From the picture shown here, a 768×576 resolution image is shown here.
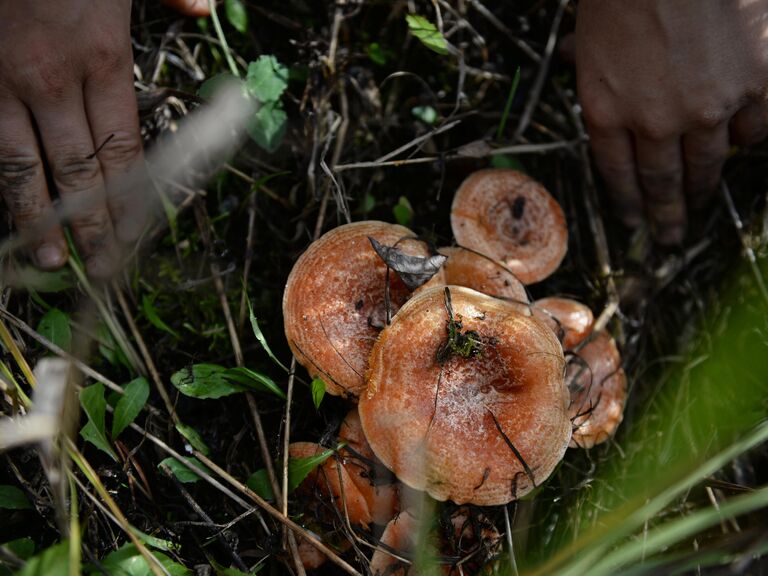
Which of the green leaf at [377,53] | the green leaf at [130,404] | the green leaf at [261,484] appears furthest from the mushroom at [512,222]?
the green leaf at [130,404]

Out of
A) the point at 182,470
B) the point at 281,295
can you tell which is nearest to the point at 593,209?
the point at 281,295

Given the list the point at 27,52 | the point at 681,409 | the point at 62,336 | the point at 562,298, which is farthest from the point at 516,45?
the point at 62,336

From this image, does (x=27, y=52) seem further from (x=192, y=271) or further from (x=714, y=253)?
(x=714, y=253)

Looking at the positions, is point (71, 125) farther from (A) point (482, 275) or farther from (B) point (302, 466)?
(A) point (482, 275)

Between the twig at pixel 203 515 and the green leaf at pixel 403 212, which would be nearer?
the twig at pixel 203 515

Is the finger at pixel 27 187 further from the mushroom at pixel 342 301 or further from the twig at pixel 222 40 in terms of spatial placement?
the mushroom at pixel 342 301

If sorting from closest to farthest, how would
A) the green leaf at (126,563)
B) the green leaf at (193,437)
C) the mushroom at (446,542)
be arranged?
the green leaf at (126,563) < the mushroom at (446,542) < the green leaf at (193,437)
